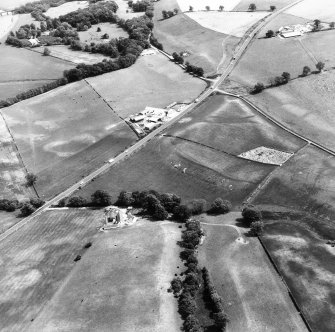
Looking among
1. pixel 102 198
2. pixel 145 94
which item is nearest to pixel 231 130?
pixel 145 94

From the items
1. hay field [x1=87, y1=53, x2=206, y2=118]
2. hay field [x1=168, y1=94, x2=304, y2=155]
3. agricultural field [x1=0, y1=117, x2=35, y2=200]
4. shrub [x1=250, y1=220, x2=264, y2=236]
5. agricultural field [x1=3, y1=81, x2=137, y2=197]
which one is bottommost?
agricultural field [x1=0, y1=117, x2=35, y2=200]

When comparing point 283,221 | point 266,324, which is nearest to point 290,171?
point 283,221

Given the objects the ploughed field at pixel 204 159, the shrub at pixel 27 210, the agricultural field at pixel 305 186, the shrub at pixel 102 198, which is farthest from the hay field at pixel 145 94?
the agricultural field at pixel 305 186

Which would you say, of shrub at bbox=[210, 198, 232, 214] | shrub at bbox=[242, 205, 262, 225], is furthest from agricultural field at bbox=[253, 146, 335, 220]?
shrub at bbox=[242, 205, 262, 225]

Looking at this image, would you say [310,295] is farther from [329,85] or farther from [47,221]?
[329,85]

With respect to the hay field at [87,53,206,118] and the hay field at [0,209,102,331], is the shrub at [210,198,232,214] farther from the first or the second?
the hay field at [87,53,206,118]

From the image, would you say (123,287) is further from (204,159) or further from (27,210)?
(204,159)

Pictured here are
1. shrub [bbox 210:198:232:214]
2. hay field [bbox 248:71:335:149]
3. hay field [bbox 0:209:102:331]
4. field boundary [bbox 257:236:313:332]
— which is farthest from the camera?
hay field [bbox 248:71:335:149]
